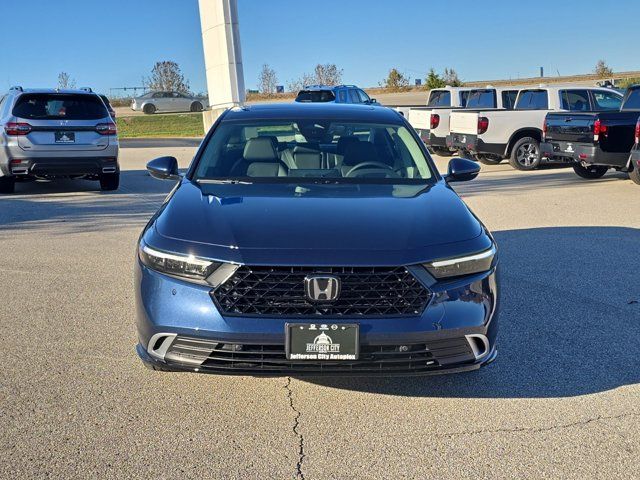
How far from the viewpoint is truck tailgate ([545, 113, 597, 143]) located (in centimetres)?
1314

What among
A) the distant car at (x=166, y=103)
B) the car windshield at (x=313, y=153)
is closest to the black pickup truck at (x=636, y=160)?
the car windshield at (x=313, y=153)

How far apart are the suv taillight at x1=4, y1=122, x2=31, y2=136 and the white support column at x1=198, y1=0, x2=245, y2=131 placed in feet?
41.6

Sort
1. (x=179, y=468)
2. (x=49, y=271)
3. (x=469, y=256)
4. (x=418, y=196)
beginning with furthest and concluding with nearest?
(x=49, y=271)
(x=418, y=196)
(x=469, y=256)
(x=179, y=468)

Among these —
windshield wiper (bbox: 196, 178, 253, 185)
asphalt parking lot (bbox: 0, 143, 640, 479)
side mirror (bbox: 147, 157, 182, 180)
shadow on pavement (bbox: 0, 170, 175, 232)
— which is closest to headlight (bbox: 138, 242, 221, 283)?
asphalt parking lot (bbox: 0, 143, 640, 479)

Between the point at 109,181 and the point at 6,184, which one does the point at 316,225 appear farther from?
the point at 6,184

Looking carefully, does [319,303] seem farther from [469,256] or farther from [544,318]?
[544,318]

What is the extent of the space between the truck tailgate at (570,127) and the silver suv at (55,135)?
26.3 feet

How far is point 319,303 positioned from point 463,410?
3.45 feet

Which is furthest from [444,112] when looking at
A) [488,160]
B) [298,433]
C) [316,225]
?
[298,433]

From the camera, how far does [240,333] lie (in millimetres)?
3586

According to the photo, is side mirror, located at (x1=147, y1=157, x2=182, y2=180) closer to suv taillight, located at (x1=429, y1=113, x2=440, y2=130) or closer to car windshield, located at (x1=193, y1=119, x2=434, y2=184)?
car windshield, located at (x1=193, y1=119, x2=434, y2=184)

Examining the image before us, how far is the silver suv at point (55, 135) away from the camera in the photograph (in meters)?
12.1

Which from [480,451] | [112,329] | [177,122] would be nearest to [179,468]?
[480,451]

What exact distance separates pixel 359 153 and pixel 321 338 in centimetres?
230
